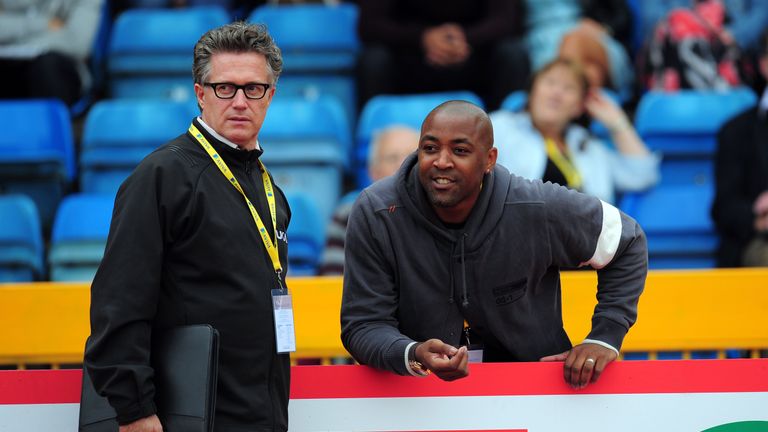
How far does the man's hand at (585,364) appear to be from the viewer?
10.1ft

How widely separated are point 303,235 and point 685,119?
253 centimetres

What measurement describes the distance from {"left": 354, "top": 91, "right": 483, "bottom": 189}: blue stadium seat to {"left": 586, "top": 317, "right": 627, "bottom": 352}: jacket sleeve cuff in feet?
10.9

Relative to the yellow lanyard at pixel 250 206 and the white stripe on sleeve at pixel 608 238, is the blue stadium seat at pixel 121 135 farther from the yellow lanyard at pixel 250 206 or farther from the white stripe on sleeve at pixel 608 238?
the white stripe on sleeve at pixel 608 238

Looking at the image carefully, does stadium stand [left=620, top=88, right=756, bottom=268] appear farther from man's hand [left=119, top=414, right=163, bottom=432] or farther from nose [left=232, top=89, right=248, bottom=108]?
man's hand [left=119, top=414, right=163, bottom=432]

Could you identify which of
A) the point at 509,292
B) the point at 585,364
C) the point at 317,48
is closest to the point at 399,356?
the point at 509,292

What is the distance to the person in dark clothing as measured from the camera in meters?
2.59

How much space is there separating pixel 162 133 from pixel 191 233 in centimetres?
391

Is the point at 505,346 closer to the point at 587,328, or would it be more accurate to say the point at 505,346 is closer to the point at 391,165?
the point at 587,328

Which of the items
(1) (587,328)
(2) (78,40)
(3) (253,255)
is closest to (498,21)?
(2) (78,40)

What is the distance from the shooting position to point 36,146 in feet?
21.2

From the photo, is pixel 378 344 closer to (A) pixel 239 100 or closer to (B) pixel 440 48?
(A) pixel 239 100

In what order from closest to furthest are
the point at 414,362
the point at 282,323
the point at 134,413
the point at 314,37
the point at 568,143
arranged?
the point at 134,413 < the point at 282,323 < the point at 414,362 < the point at 568,143 < the point at 314,37

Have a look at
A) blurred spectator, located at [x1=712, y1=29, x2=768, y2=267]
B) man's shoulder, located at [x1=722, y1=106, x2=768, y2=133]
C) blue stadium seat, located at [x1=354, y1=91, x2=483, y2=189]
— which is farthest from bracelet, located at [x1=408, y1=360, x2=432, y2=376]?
man's shoulder, located at [x1=722, y1=106, x2=768, y2=133]

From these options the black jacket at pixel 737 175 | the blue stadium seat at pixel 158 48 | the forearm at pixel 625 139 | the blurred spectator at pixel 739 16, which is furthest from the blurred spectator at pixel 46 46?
the black jacket at pixel 737 175
